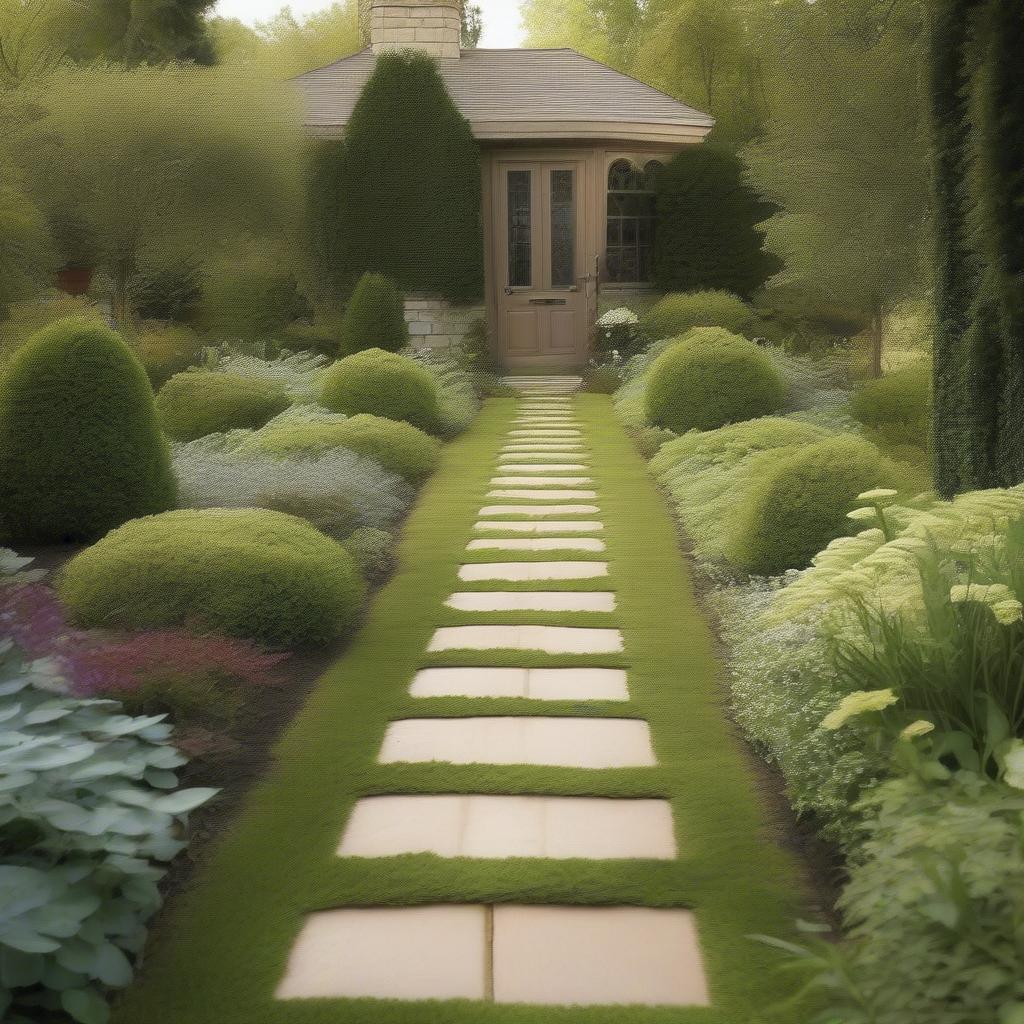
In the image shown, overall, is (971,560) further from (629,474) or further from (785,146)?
(785,146)

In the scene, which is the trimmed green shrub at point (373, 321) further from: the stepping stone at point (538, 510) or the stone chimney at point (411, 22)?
the stepping stone at point (538, 510)

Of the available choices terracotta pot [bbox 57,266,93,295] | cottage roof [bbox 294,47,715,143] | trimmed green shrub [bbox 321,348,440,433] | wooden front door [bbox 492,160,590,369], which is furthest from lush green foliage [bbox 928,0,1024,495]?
terracotta pot [bbox 57,266,93,295]

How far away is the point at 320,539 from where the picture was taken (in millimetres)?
5785

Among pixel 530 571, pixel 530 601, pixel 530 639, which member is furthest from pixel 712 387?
pixel 530 639

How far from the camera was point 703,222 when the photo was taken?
16125mm

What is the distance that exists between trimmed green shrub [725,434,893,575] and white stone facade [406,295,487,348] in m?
10.1

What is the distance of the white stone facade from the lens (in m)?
15.8

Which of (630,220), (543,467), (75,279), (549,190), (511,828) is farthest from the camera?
(630,220)

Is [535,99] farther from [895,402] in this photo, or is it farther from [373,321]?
[895,402]

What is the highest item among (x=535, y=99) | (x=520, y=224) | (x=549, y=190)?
(x=535, y=99)

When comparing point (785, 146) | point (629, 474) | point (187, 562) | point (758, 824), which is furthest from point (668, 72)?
point (758, 824)

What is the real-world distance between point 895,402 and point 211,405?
6170mm

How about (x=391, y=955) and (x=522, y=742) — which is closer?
(x=391, y=955)

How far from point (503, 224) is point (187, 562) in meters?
11.5
